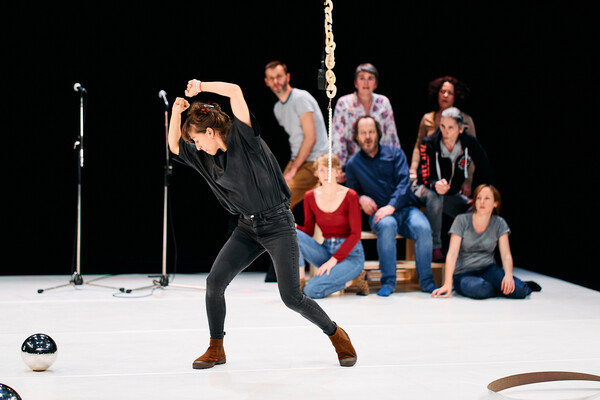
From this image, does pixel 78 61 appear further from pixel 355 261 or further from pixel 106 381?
pixel 106 381

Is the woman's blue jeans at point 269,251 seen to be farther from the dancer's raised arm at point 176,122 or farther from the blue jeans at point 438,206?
the blue jeans at point 438,206

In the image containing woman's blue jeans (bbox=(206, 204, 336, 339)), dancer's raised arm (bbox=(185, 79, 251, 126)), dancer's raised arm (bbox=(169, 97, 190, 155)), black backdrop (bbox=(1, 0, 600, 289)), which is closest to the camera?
dancer's raised arm (bbox=(185, 79, 251, 126))

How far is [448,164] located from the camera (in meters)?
5.62

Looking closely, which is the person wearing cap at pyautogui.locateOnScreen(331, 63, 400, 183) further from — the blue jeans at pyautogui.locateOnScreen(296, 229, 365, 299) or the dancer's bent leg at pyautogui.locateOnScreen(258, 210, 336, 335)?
the dancer's bent leg at pyautogui.locateOnScreen(258, 210, 336, 335)

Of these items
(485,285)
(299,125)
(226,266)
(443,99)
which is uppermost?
(443,99)

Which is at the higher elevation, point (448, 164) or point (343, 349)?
point (448, 164)

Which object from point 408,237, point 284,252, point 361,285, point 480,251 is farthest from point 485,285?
point 284,252

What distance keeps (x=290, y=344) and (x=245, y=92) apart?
341 centimetres

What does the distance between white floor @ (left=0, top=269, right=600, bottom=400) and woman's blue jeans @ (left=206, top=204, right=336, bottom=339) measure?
0.33 meters

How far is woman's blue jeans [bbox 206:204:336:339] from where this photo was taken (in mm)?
→ 3154

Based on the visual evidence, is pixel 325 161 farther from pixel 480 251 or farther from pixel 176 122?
pixel 176 122

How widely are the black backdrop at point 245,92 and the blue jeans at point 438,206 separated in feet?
4.37

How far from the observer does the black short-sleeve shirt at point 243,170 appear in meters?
3.07

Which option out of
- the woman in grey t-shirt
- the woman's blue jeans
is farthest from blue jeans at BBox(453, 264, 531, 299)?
the woman's blue jeans
